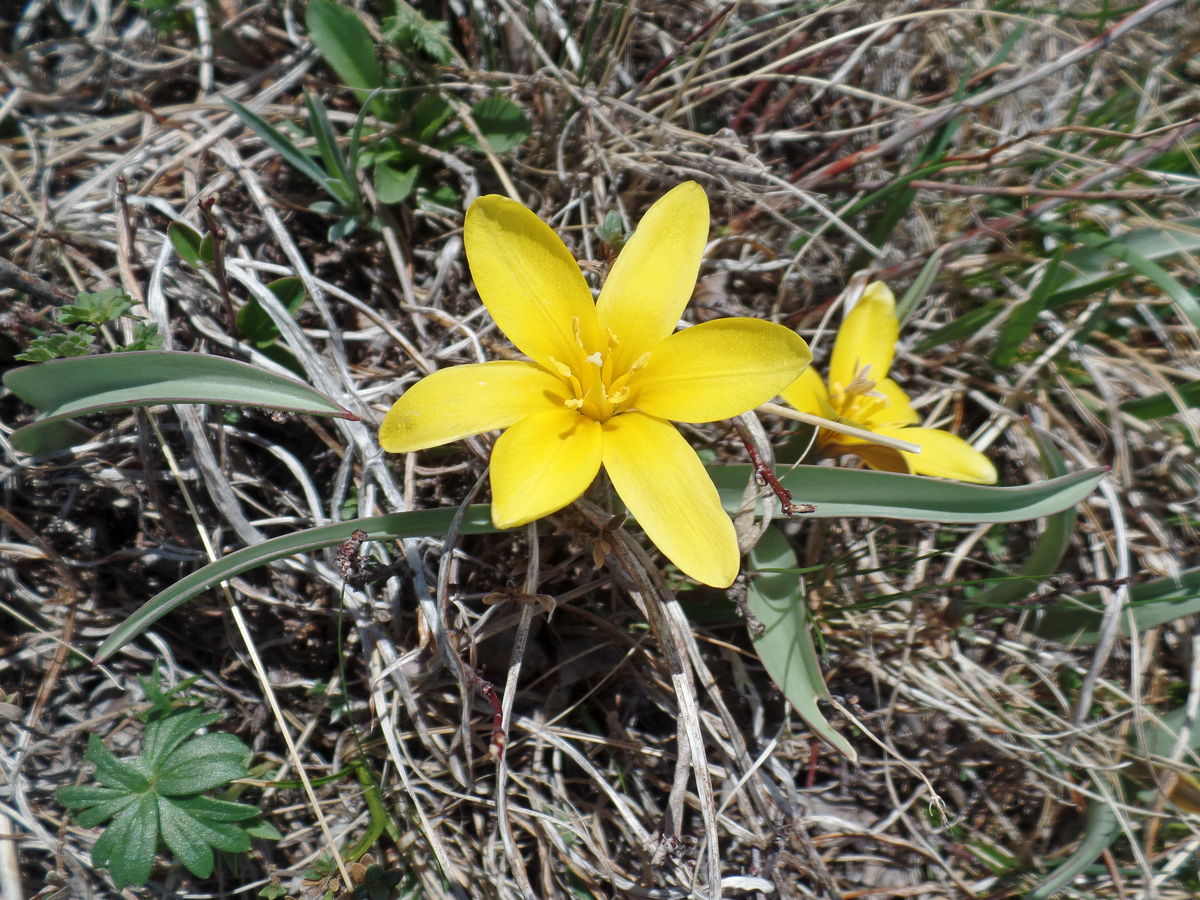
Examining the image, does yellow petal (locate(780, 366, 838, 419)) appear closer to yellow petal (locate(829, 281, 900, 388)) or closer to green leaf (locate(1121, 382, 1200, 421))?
yellow petal (locate(829, 281, 900, 388))

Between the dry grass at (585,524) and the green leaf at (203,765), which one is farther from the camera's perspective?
the dry grass at (585,524)

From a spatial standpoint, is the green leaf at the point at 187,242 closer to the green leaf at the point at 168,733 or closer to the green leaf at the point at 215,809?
the green leaf at the point at 168,733

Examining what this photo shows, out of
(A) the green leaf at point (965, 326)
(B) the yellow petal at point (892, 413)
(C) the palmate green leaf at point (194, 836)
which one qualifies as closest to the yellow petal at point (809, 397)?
(B) the yellow petal at point (892, 413)

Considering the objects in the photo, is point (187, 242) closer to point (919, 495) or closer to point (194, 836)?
point (194, 836)

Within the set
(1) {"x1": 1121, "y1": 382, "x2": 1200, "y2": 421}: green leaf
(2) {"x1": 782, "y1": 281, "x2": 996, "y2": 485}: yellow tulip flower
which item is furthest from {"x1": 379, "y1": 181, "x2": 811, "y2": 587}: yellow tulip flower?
(1) {"x1": 1121, "y1": 382, "x2": 1200, "y2": 421}: green leaf

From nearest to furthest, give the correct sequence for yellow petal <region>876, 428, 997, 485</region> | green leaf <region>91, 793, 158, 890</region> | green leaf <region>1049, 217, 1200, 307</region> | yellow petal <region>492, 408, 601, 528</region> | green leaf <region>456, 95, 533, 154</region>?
1. yellow petal <region>492, 408, 601, 528</region>
2. green leaf <region>91, 793, 158, 890</region>
3. yellow petal <region>876, 428, 997, 485</region>
4. green leaf <region>456, 95, 533, 154</region>
5. green leaf <region>1049, 217, 1200, 307</region>

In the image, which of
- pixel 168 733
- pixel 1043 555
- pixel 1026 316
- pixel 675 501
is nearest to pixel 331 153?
pixel 675 501
